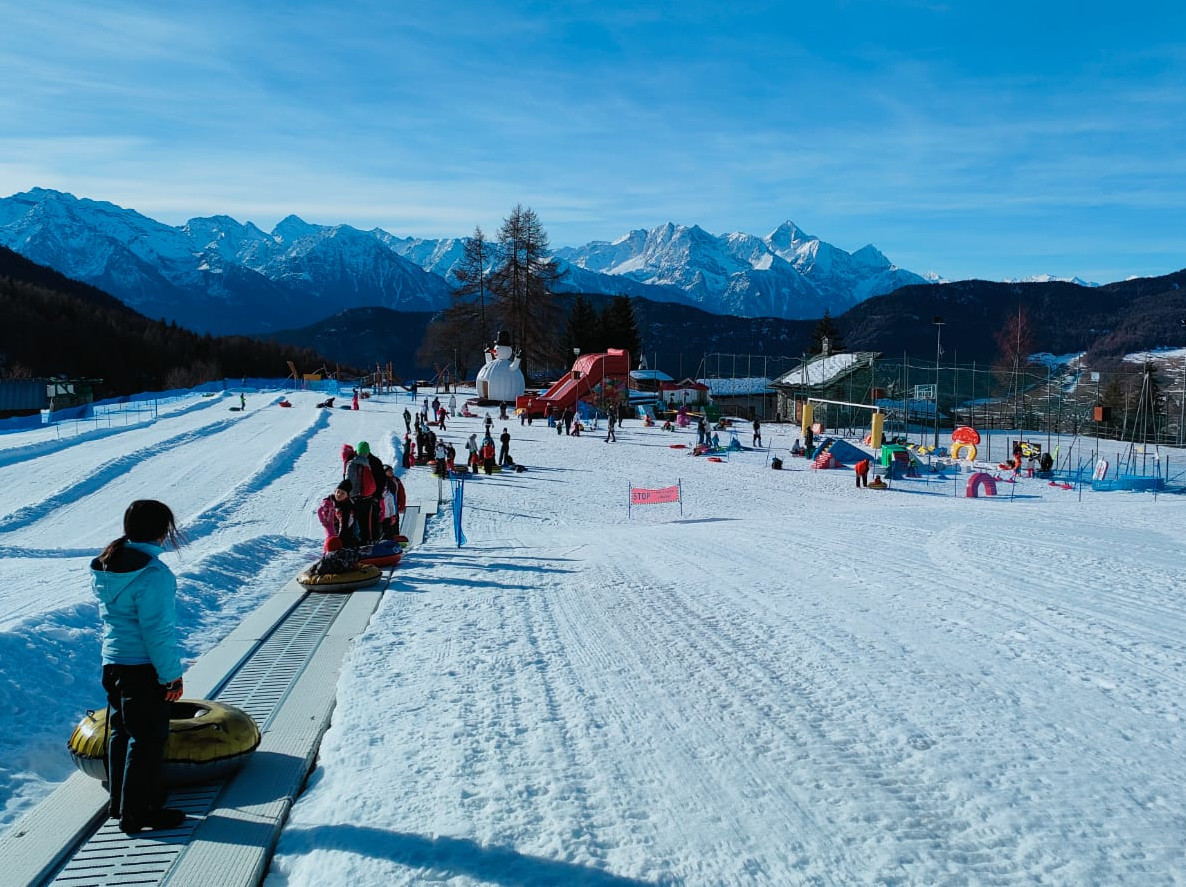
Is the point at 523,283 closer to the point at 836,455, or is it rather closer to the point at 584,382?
the point at 584,382

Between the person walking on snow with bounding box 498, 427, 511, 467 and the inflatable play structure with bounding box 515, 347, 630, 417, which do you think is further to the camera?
the inflatable play structure with bounding box 515, 347, 630, 417

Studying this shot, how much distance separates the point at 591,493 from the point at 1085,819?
1616 cm

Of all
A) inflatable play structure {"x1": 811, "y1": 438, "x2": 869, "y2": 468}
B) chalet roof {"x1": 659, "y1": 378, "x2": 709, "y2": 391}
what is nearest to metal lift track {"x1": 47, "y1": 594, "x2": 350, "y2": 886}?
inflatable play structure {"x1": 811, "y1": 438, "x2": 869, "y2": 468}

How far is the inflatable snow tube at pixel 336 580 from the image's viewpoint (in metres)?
9.09

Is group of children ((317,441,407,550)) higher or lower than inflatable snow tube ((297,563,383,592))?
higher

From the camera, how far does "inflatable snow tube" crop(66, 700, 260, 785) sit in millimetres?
4285

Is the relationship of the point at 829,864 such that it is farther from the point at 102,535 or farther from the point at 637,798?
the point at 102,535

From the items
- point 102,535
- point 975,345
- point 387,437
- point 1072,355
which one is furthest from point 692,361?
point 102,535

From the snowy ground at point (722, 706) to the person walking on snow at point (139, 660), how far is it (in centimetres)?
75

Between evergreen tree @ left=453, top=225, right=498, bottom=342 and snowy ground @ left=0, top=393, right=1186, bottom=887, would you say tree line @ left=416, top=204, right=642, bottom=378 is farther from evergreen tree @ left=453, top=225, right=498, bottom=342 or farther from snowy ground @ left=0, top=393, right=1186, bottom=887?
snowy ground @ left=0, top=393, right=1186, bottom=887

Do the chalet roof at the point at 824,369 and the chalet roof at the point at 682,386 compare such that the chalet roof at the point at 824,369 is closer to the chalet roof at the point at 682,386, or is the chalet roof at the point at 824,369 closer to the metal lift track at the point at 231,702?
the chalet roof at the point at 682,386

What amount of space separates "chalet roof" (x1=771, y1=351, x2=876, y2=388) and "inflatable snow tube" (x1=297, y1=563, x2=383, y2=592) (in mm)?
40451

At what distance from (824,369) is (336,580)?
44.3 m

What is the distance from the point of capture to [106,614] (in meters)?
3.78
